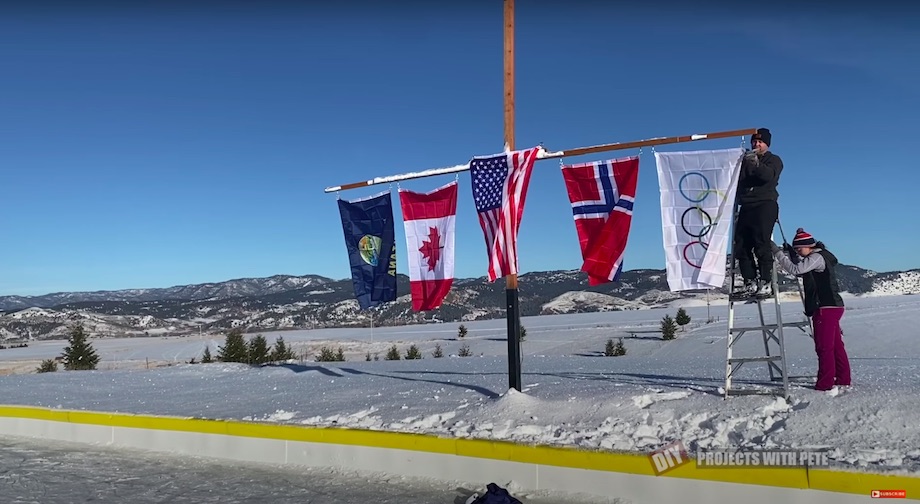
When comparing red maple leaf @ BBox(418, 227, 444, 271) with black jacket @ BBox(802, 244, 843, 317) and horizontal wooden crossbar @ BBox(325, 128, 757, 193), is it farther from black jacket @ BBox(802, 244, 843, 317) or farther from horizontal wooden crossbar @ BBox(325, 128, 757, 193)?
black jacket @ BBox(802, 244, 843, 317)

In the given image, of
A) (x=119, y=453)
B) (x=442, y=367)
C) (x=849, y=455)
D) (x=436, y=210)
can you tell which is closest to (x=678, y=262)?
(x=849, y=455)

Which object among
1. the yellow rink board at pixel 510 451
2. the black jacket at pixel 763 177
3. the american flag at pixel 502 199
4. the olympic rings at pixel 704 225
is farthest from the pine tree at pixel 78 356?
the black jacket at pixel 763 177

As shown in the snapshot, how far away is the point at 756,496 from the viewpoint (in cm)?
479

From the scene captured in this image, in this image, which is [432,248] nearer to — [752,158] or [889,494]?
[752,158]

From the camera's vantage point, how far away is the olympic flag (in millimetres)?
7227

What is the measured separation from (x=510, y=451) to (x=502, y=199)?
3.48m

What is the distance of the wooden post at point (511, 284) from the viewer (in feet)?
27.6

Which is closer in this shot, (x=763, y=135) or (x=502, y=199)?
(x=763, y=135)

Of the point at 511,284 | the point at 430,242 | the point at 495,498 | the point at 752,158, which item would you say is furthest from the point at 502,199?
the point at 495,498

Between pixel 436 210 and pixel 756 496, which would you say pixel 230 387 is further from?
pixel 756 496

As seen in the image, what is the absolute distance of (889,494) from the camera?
443 centimetres

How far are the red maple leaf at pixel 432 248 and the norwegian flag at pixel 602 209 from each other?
6.68ft

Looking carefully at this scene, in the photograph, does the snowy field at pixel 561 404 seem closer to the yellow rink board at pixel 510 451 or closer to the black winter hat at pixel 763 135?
the yellow rink board at pixel 510 451

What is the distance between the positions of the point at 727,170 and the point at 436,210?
12.8 feet
